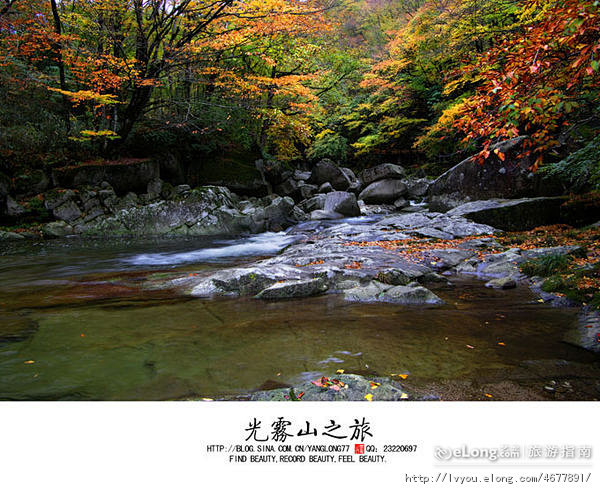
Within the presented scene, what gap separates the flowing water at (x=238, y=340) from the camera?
7.23ft

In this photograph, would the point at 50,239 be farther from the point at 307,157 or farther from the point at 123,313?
the point at 307,157

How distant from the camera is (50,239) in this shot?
1027 centimetres

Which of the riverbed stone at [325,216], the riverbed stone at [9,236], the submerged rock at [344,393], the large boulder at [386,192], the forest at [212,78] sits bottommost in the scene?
the riverbed stone at [325,216]

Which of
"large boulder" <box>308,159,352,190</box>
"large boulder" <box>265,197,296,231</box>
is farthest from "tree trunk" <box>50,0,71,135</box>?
"large boulder" <box>308,159,352,190</box>

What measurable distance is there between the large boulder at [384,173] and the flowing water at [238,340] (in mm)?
13266

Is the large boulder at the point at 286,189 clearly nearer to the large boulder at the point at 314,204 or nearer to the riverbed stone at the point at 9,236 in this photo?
the large boulder at the point at 314,204

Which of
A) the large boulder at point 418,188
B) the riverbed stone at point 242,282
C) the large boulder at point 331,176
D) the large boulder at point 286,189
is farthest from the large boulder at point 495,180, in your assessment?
the large boulder at point 286,189

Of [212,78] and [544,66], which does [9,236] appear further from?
[544,66]

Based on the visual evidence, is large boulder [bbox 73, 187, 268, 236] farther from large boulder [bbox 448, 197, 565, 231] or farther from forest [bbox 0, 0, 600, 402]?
large boulder [bbox 448, 197, 565, 231]

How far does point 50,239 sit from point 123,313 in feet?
29.8

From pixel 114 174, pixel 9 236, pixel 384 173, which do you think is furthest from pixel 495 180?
pixel 9 236

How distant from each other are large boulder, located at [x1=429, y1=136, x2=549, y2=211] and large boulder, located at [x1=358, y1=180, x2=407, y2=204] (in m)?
4.68

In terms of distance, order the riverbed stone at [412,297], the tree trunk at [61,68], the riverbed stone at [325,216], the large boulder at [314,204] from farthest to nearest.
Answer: the large boulder at [314,204] → the riverbed stone at [325,216] → the tree trunk at [61,68] → the riverbed stone at [412,297]

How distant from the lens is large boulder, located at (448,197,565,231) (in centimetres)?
833
